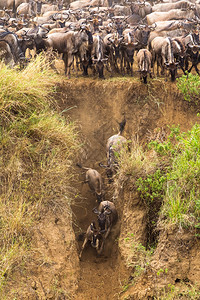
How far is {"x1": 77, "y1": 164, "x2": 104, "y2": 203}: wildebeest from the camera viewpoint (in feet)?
33.0

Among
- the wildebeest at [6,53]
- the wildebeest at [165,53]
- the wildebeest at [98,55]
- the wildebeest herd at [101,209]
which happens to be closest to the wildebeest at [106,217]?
the wildebeest herd at [101,209]

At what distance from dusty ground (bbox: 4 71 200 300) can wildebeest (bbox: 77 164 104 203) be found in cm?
32

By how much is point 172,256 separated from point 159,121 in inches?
201

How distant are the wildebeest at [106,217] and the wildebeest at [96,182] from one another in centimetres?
84

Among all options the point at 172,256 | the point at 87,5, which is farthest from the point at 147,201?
the point at 87,5

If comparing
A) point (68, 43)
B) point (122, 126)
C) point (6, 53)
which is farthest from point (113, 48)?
point (6, 53)

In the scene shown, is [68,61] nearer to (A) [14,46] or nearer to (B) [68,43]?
(B) [68,43]

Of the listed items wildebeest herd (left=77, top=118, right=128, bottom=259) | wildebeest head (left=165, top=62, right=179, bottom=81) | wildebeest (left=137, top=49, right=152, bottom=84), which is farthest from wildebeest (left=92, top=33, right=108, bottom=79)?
wildebeest herd (left=77, top=118, right=128, bottom=259)

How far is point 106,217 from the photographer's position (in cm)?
900

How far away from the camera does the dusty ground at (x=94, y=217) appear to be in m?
7.24

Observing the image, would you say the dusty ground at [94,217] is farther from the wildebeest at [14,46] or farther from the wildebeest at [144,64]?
the wildebeest at [14,46]

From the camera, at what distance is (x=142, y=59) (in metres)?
11.7

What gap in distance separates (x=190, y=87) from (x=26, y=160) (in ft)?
17.6

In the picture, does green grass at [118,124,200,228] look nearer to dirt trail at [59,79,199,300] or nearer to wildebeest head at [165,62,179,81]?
dirt trail at [59,79,199,300]
